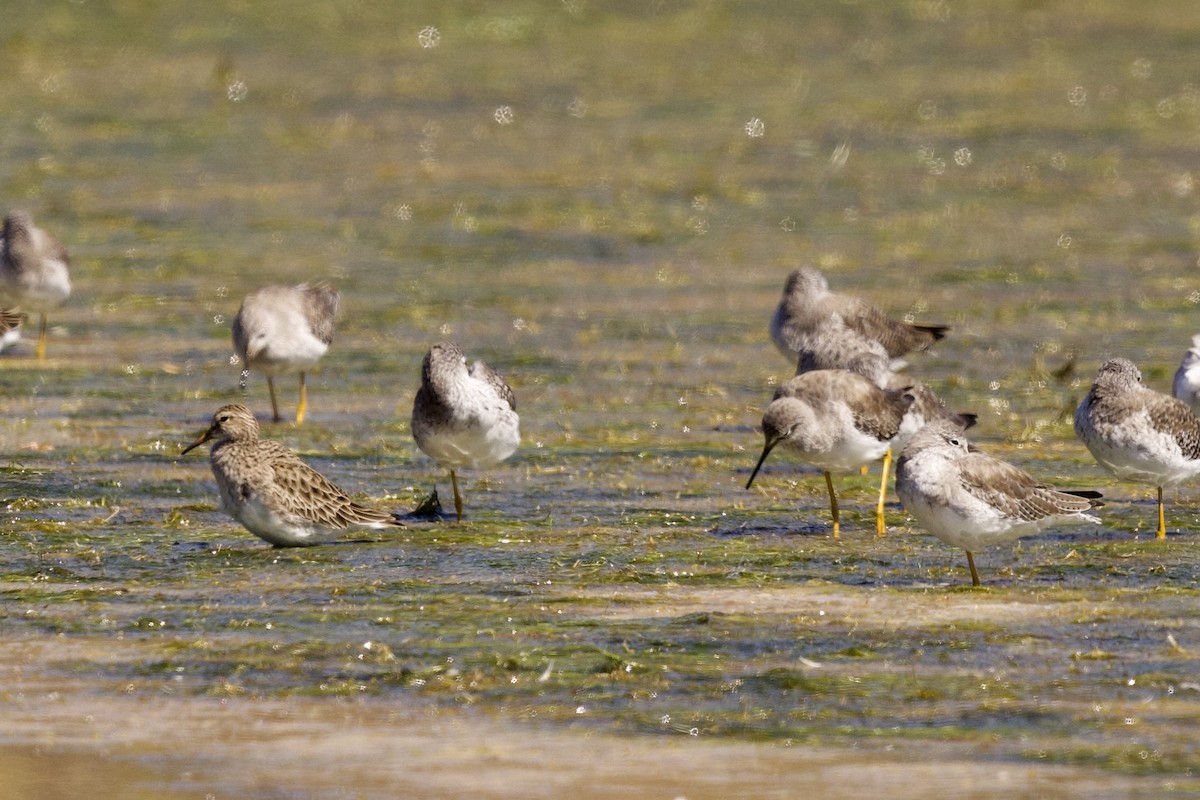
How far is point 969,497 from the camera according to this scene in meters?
11.4

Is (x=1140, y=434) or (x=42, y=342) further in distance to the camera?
(x=42, y=342)

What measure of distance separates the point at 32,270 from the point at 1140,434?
36.6ft

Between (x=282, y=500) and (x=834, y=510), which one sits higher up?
(x=282, y=500)

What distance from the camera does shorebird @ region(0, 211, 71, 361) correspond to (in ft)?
65.4

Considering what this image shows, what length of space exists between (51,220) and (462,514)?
13.6 m

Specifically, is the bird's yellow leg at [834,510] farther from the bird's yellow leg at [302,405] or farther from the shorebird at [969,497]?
the bird's yellow leg at [302,405]

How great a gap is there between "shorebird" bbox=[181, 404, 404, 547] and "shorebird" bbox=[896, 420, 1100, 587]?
319 cm

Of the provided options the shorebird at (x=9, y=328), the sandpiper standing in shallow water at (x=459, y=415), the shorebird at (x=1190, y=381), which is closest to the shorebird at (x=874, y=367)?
the shorebird at (x=1190, y=381)

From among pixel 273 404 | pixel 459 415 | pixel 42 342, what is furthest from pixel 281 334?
pixel 459 415

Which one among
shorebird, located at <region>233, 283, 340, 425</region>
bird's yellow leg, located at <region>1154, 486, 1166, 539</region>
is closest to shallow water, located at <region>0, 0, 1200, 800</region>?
bird's yellow leg, located at <region>1154, 486, 1166, 539</region>

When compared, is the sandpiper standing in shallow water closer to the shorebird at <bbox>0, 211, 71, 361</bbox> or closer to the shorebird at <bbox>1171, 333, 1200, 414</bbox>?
the shorebird at <bbox>1171, 333, 1200, 414</bbox>

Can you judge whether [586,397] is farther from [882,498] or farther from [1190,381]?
[1190,381]

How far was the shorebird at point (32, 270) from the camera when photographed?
1994 centimetres

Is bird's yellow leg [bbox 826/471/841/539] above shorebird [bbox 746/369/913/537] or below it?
below
